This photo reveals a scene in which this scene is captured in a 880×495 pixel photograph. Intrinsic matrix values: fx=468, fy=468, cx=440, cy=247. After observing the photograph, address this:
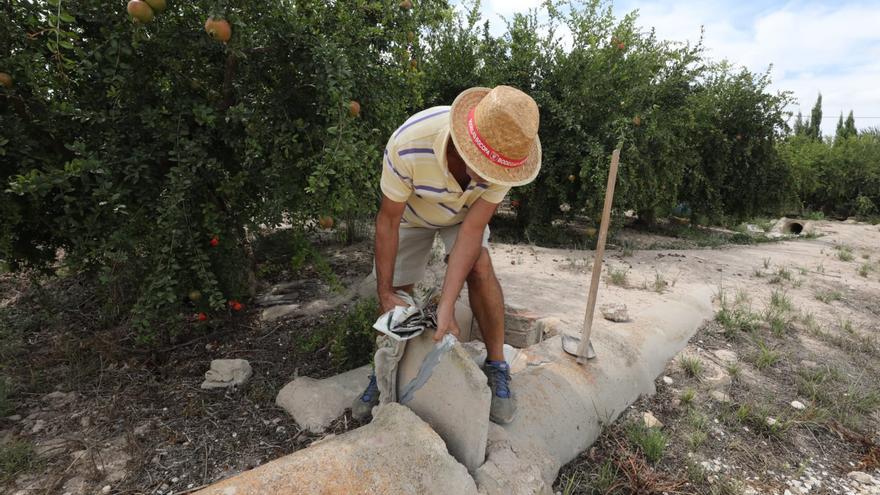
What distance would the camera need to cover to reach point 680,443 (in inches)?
97.7

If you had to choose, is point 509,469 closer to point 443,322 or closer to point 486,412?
point 486,412

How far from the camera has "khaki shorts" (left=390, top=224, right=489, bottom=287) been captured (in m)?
2.55

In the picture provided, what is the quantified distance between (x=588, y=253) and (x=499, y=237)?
1.69 m

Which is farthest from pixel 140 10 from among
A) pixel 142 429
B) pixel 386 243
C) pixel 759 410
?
pixel 759 410

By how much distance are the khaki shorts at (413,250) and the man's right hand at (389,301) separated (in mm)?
366

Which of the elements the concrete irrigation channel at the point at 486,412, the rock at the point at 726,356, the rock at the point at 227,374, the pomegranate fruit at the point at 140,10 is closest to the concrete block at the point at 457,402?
the concrete irrigation channel at the point at 486,412

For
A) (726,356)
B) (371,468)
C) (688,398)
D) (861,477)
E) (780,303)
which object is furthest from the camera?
(780,303)

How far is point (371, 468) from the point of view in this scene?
1.45 metres

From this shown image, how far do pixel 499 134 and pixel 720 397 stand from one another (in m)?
2.31

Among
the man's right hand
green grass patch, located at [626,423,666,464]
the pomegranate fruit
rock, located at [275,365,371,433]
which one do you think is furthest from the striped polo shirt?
green grass patch, located at [626,423,666,464]

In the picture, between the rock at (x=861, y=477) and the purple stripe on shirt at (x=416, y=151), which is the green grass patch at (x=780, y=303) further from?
the purple stripe on shirt at (x=416, y=151)

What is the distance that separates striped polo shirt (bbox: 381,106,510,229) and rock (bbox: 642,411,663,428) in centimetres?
156

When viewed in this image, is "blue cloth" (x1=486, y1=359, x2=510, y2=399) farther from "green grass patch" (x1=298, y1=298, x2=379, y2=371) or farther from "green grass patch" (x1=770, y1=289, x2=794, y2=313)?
"green grass patch" (x1=770, y1=289, x2=794, y2=313)

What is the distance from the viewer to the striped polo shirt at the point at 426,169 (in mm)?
2047
